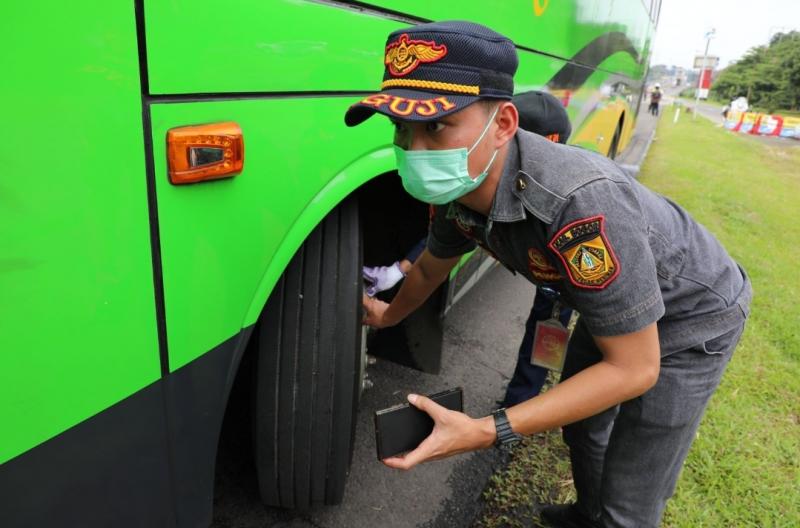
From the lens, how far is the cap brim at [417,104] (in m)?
1.05

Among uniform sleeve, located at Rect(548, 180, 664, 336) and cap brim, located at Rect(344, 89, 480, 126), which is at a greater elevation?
cap brim, located at Rect(344, 89, 480, 126)

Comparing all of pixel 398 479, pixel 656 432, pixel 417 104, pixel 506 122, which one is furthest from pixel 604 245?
pixel 398 479

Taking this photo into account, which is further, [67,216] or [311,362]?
[311,362]

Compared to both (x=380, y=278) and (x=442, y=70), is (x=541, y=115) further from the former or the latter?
(x=442, y=70)

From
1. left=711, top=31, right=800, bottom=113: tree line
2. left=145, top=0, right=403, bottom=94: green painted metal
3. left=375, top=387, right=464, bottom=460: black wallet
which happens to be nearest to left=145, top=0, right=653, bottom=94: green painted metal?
left=145, top=0, right=403, bottom=94: green painted metal

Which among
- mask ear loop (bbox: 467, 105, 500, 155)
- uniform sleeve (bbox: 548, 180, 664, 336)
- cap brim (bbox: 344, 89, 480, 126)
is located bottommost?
uniform sleeve (bbox: 548, 180, 664, 336)

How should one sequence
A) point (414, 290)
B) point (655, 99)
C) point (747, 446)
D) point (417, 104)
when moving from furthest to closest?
1. point (655, 99)
2. point (747, 446)
3. point (414, 290)
4. point (417, 104)

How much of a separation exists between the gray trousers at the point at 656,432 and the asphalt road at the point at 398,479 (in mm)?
632

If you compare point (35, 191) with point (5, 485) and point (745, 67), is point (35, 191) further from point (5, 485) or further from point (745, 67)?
point (745, 67)

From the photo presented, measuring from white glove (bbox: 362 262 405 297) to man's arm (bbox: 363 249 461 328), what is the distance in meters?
0.23

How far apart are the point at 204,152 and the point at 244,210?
17 centimetres

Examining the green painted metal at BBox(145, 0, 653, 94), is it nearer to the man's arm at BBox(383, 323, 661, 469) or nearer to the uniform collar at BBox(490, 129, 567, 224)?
the uniform collar at BBox(490, 129, 567, 224)

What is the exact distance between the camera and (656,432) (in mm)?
1528

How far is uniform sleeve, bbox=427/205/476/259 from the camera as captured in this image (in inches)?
64.0
